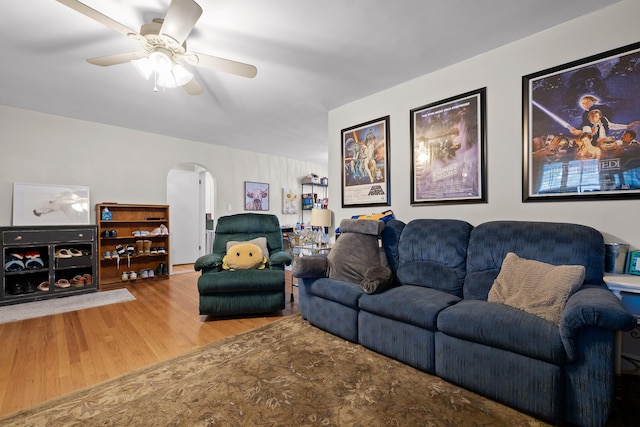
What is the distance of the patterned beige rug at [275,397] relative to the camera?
56.1 inches

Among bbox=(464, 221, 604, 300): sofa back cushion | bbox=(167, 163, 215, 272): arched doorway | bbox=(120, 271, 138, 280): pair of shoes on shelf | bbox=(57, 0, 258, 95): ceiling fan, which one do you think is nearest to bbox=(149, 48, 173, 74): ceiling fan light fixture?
bbox=(57, 0, 258, 95): ceiling fan

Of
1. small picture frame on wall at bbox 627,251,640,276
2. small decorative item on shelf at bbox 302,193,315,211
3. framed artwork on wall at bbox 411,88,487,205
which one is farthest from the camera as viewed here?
small decorative item on shelf at bbox 302,193,315,211

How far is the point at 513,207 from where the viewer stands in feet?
7.70

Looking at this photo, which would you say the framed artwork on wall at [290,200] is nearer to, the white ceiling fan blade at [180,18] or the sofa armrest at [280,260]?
the sofa armrest at [280,260]

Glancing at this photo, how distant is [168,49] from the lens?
6.46 feet

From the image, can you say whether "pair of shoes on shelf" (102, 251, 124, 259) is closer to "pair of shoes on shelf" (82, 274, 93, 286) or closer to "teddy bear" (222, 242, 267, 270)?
"pair of shoes on shelf" (82, 274, 93, 286)

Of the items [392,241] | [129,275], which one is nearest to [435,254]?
[392,241]

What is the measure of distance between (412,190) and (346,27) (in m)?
1.68

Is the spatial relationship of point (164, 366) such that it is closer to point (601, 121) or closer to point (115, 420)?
point (115, 420)

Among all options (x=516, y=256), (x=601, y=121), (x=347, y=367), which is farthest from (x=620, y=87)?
(x=347, y=367)

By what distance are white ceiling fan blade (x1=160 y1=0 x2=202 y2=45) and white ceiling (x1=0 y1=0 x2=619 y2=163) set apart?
0.99 ft

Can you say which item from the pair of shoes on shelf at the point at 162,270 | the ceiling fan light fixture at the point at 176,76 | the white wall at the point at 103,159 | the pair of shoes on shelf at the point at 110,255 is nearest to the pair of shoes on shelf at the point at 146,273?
the pair of shoes on shelf at the point at 162,270

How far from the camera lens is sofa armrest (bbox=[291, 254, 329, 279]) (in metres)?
2.60

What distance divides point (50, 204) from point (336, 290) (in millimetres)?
4210
